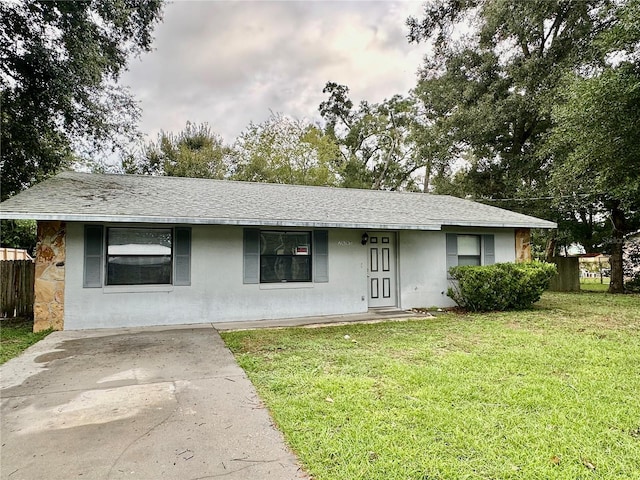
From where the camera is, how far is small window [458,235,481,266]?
10.2m

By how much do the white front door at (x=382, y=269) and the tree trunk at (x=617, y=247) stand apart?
1061 centimetres

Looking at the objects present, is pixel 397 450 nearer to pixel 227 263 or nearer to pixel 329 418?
pixel 329 418

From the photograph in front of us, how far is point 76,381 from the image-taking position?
13.7ft

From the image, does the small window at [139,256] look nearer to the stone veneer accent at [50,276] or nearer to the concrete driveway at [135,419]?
the stone veneer accent at [50,276]

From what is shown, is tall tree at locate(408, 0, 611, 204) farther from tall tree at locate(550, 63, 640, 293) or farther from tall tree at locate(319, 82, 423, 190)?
tall tree at locate(319, 82, 423, 190)

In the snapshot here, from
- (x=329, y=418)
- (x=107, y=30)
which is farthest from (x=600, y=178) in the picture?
(x=107, y=30)

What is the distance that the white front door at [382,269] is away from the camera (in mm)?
9516

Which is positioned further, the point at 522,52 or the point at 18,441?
the point at 522,52

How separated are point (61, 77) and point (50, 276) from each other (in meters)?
5.05

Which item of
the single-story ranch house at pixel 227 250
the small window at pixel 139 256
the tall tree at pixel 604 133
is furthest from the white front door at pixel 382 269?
the tall tree at pixel 604 133

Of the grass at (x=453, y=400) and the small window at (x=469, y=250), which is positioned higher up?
the small window at (x=469, y=250)

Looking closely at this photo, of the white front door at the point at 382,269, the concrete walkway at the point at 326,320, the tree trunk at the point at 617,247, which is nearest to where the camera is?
the concrete walkway at the point at 326,320

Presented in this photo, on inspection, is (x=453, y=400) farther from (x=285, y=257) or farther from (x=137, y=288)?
(x=137, y=288)

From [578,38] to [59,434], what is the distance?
1884 cm
